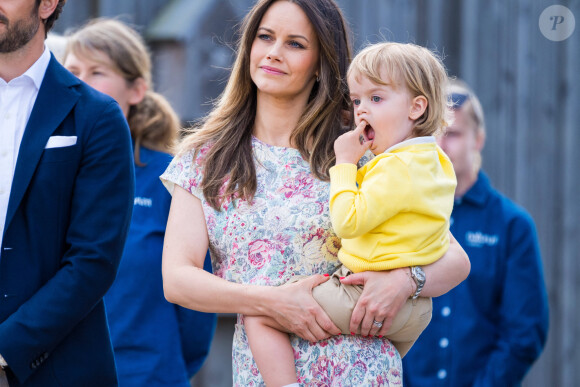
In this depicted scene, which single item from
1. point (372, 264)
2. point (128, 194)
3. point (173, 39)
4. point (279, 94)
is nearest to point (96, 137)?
point (128, 194)

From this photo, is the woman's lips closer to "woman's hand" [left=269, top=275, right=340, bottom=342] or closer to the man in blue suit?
the man in blue suit

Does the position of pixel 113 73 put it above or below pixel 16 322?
above

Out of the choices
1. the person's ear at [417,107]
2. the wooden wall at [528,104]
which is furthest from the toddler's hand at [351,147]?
the wooden wall at [528,104]

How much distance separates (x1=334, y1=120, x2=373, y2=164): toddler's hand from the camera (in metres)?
2.53

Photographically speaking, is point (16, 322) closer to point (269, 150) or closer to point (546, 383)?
point (269, 150)

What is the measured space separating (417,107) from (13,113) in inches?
49.3

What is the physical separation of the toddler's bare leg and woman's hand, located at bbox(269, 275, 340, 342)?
46 mm

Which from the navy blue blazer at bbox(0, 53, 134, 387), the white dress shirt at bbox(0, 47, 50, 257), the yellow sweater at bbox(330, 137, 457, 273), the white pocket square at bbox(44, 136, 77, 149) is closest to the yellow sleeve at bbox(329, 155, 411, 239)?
the yellow sweater at bbox(330, 137, 457, 273)

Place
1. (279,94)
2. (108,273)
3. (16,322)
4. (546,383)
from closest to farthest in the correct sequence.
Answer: (16,322) < (108,273) < (279,94) < (546,383)

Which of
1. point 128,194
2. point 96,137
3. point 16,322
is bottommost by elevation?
point 16,322

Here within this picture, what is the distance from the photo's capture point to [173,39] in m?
5.93

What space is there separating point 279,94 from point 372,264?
2.20 ft

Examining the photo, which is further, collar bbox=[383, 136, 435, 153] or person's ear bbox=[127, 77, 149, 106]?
person's ear bbox=[127, 77, 149, 106]

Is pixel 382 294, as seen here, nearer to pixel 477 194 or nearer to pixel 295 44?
pixel 295 44
